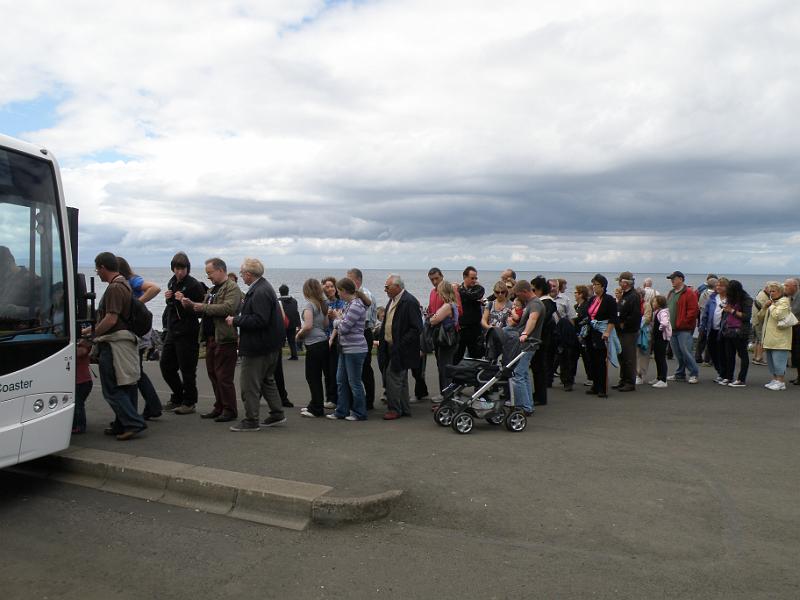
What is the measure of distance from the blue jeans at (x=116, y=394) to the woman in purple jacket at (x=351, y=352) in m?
2.51

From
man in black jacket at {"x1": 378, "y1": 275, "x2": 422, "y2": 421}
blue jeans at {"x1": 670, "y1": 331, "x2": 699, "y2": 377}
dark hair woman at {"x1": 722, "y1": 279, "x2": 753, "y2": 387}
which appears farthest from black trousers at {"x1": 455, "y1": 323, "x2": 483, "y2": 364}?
dark hair woman at {"x1": 722, "y1": 279, "x2": 753, "y2": 387}

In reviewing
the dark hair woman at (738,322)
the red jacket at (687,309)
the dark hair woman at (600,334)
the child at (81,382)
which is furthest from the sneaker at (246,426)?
the dark hair woman at (738,322)

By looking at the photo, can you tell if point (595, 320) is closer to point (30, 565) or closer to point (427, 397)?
point (427, 397)

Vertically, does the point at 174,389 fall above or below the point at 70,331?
below

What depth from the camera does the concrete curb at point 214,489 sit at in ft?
17.4

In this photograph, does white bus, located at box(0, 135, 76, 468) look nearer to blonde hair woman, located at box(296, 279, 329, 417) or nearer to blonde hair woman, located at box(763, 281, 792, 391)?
blonde hair woman, located at box(296, 279, 329, 417)

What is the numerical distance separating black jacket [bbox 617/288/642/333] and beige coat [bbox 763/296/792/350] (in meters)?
2.22

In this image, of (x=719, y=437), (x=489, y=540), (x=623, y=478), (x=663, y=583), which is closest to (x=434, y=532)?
(x=489, y=540)

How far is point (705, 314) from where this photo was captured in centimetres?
1380

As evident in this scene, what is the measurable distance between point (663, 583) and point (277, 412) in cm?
529

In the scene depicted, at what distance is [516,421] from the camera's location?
8.13m

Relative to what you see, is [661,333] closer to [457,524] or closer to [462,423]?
[462,423]

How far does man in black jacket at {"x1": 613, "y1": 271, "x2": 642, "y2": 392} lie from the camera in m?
11.3

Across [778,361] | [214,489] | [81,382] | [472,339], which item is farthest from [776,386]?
[81,382]
